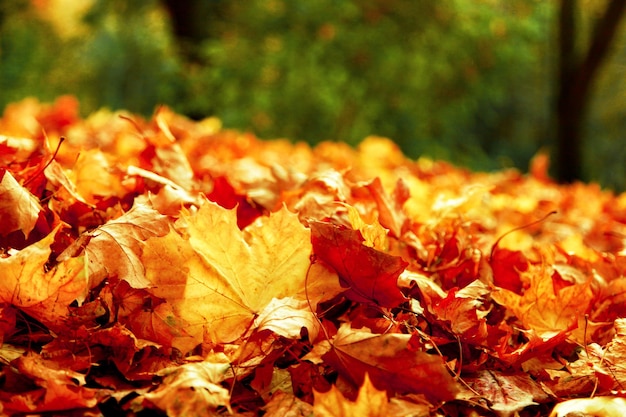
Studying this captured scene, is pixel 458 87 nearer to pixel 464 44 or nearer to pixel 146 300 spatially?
pixel 464 44

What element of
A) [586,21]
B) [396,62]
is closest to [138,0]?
[396,62]

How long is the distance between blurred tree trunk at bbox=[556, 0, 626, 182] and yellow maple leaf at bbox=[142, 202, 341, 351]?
526 centimetres

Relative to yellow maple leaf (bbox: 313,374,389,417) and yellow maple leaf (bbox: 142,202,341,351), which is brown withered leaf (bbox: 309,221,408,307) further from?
yellow maple leaf (bbox: 313,374,389,417)

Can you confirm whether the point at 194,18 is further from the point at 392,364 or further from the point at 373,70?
the point at 392,364

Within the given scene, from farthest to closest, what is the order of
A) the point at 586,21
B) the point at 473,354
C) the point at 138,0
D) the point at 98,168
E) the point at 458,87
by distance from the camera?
the point at 138,0, the point at 458,87, the point at 586,21, the point at 98,168, the point at 473,354

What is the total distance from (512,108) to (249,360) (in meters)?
11.9

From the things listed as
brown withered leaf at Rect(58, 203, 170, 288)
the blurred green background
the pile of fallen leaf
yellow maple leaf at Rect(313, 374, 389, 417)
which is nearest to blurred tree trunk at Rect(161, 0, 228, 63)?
the blurred green background

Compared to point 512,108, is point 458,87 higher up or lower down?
higher up

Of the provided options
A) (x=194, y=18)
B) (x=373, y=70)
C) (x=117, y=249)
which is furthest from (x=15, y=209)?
(x=194, y=18)

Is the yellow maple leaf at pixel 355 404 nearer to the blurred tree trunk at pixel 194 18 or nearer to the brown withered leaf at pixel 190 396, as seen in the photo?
the brown withered leaf at pixel 190 396

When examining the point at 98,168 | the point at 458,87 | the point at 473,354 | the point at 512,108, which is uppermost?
the point at 98,168

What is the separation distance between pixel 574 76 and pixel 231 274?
541cm

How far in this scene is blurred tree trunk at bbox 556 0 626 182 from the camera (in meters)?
5.51

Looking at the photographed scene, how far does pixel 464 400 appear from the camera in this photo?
84cm
